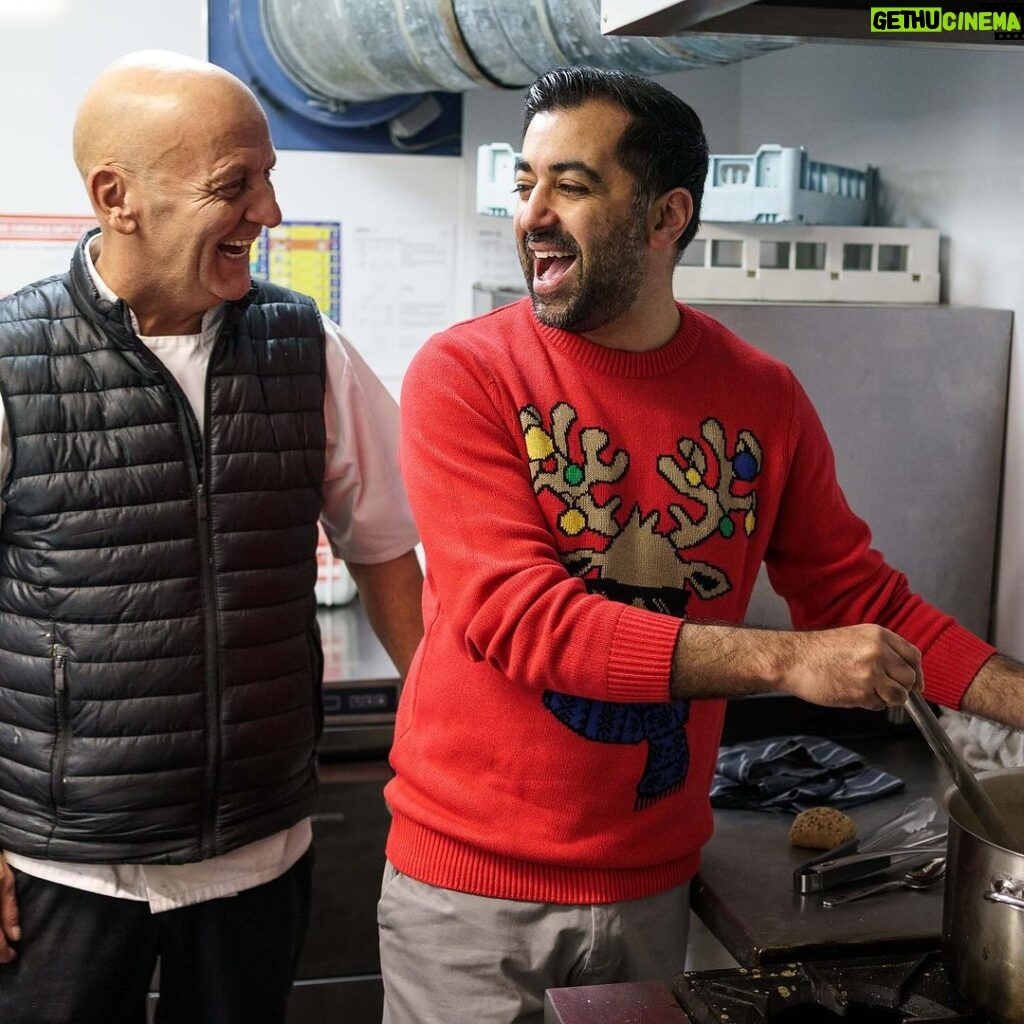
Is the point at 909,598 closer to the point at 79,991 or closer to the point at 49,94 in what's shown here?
the point at 79,991

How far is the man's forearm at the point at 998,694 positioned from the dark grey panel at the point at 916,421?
0.64 meters

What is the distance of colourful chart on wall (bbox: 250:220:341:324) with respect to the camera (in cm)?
286

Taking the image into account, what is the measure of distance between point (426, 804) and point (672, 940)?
1.03 feet

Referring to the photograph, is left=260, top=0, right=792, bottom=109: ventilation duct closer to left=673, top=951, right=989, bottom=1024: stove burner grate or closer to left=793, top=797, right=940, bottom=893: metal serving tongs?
left=793, top=797, right=940, bottom=893: metal serving tongs

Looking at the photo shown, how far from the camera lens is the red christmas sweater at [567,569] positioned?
1.37 metres

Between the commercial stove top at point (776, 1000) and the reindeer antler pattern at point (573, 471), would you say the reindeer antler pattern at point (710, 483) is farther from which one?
the commercial stove top at point (776, 1000)

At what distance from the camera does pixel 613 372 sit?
4.78 feet

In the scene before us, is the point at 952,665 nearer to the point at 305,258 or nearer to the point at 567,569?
the point at 567,569

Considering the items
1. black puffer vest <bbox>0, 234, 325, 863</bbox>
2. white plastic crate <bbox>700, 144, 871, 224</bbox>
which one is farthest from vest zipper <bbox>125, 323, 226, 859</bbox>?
white plastic crate <bbox>700, 144, 871, 224</bbox>

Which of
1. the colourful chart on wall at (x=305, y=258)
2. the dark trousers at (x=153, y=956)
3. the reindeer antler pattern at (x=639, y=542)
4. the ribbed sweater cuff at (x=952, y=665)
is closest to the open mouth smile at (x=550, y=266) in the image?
the reindeer antler pattern at (x=639, y=542)

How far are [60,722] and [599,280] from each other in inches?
30.2

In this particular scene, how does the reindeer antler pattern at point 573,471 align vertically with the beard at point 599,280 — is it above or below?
below

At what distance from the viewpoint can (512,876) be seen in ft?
4.67

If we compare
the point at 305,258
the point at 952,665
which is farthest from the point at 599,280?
the point at 305,258
